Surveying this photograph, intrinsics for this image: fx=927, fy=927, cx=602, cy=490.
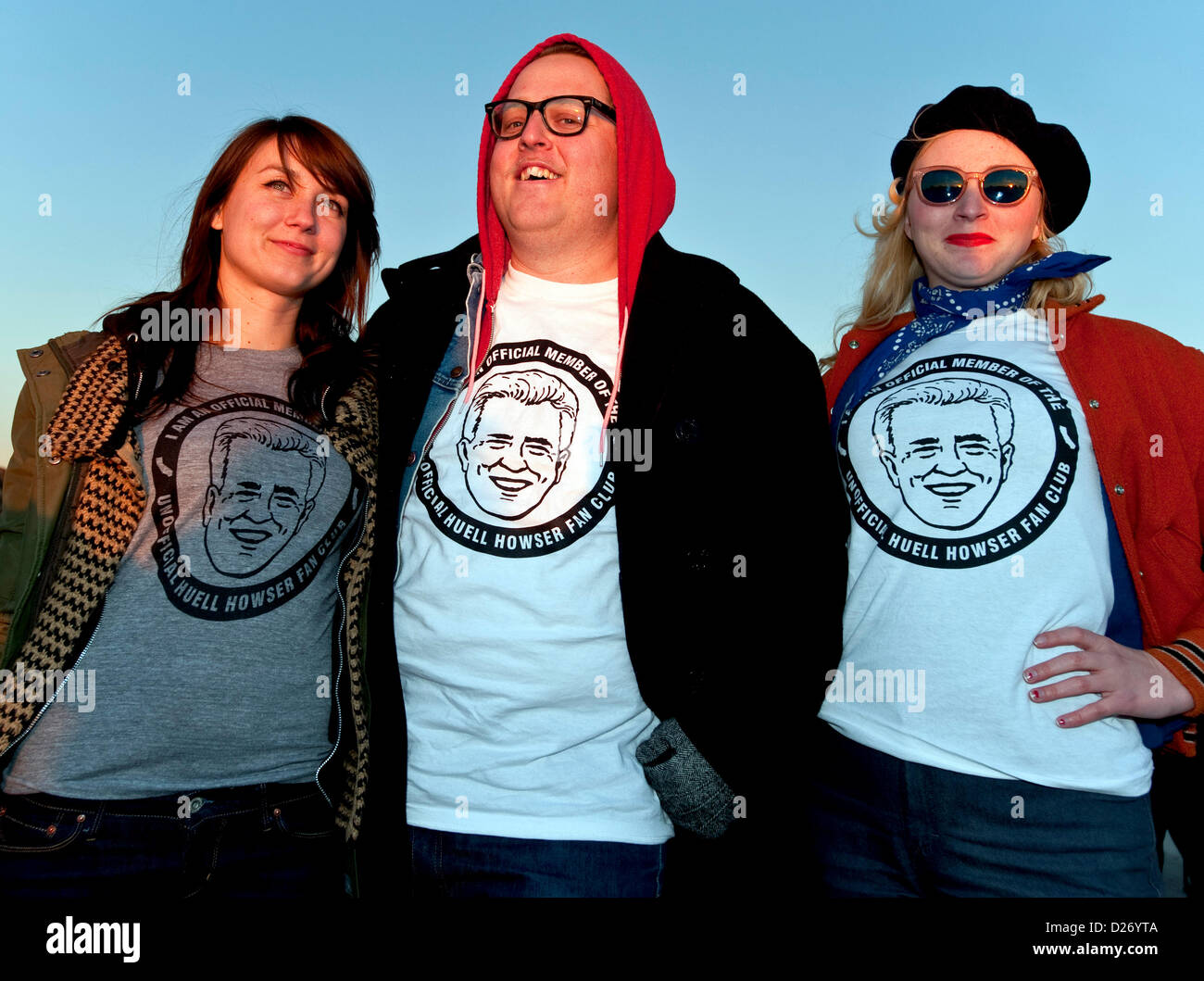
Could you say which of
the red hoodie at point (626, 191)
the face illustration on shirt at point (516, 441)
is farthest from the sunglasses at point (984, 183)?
the face illustration on shirt at point (516, 441)

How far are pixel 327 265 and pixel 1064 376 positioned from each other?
7.50 feet

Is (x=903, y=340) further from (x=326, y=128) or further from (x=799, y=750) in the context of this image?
(x=326, y=128)

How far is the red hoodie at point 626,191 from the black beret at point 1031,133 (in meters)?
0.92

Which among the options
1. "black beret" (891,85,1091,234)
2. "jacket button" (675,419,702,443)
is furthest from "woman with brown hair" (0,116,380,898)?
"black beret" (891,85,1091,234)

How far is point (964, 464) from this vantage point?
254 cm

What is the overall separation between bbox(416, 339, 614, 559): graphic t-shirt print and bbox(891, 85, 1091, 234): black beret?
148 centimetres

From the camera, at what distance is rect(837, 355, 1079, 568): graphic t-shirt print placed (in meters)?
2.47

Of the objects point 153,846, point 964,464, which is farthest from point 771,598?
point 153,846

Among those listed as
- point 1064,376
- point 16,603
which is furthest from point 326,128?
point 1064,376

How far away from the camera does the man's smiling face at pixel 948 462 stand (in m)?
2.50

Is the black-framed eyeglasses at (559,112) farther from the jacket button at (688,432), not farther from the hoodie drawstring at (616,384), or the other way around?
the jacket button at (688,432)

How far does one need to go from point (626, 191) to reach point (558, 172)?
224 millimetres

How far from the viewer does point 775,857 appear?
2.64 meters
